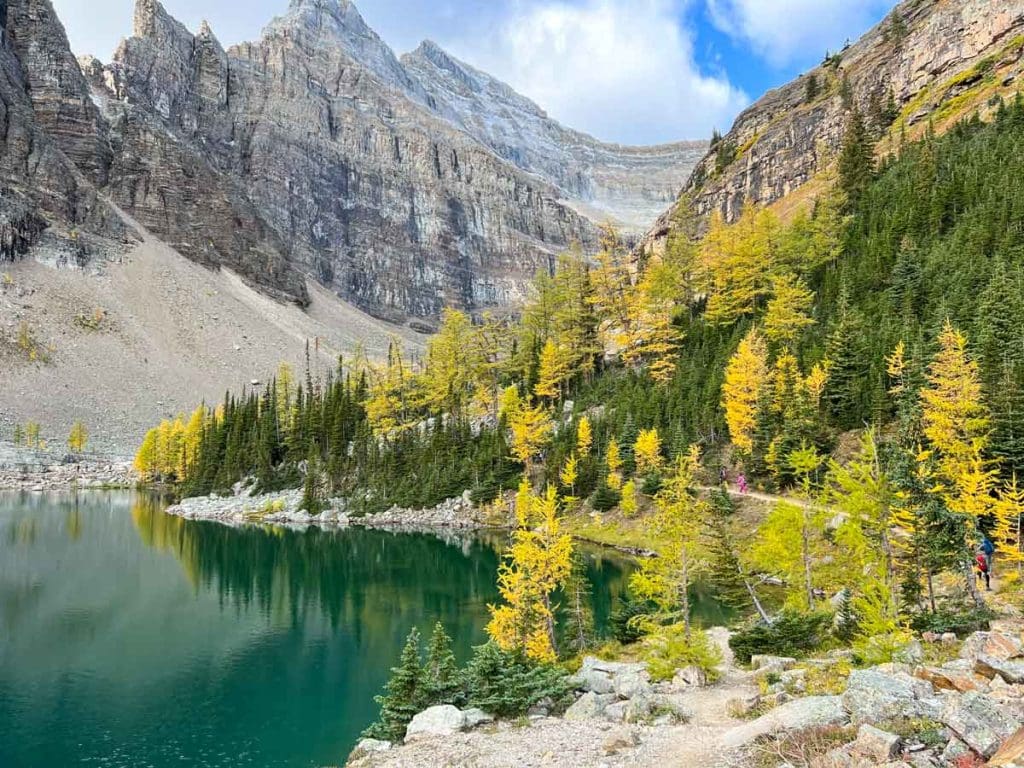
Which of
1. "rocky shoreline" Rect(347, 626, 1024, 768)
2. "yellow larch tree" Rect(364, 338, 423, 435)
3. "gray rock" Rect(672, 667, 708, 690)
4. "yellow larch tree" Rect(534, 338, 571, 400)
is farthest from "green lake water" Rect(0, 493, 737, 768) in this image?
"yellow larch tree" Rect(364, 338, 423, 435)

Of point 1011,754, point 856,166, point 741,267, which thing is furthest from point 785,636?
point 856,166

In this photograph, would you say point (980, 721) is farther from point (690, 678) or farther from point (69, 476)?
point (69, 476)

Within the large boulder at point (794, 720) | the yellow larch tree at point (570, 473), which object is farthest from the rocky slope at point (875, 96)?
the large boulder at point (794, 720)

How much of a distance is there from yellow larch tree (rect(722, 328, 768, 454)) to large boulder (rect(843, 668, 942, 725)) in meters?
41.6

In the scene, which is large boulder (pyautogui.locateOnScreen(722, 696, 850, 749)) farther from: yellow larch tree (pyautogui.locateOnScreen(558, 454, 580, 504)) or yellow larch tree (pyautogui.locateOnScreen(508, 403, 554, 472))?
yellow larch tree (pyautogui.locateOnScreen(508, 403, 554, 472))

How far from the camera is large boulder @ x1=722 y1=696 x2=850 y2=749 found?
424 inches

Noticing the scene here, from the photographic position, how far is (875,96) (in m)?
100

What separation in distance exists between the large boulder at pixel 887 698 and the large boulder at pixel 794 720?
24cm

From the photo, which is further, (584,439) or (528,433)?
(528,433)

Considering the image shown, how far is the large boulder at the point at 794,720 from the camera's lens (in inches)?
424

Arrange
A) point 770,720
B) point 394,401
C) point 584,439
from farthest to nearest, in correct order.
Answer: point 394,401 → point 584,439 → point 770,720

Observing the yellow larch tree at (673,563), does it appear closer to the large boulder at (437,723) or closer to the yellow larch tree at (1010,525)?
the large boulder at (437,723)

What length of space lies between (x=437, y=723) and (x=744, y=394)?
138ft

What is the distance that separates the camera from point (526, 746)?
1499cm
